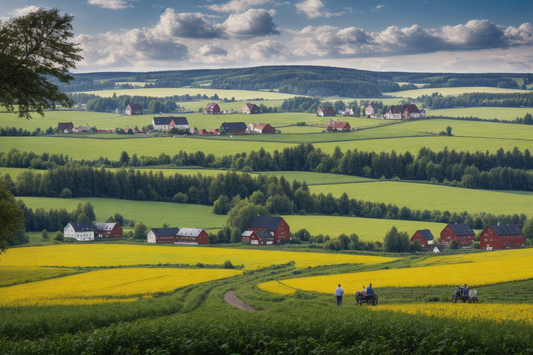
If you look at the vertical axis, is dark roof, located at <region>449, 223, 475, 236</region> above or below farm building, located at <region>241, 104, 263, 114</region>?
below

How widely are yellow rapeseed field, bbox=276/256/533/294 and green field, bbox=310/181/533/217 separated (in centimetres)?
4303

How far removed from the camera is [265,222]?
83125 mm

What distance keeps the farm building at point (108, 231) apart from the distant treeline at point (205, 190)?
18815 mm

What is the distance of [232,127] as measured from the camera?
6058 inches

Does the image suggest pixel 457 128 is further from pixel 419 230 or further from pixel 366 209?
pixel 419 230

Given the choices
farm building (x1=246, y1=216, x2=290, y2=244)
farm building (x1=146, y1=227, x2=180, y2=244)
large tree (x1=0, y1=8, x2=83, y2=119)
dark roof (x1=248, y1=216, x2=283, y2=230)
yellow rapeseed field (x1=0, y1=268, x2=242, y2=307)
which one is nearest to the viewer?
large tree (x1=0, y1=8, x2=83, y2=119)

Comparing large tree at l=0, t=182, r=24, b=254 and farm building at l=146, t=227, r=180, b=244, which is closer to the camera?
Answer: large tree at l=0, t=182, r=24, b=254

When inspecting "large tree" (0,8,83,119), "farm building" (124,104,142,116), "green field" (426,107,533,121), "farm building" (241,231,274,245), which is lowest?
"farm building" (241,231,274,245)

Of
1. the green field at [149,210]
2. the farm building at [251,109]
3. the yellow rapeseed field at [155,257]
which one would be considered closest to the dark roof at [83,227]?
the green field at [149,210]

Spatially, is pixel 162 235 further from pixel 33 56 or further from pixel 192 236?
pixel 33 56

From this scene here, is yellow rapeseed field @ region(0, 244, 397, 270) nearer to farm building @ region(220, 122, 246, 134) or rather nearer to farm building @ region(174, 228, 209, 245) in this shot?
farm building @ region(174, 228, 209, 245)

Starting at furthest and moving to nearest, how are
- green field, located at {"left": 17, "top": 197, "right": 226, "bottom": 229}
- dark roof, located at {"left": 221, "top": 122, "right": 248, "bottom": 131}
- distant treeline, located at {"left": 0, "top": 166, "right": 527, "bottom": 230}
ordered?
dark roof, located at {"left": 221, "top": 122, "right": 248, "bottom": 131}
distant treeline, located at {"left": 0, "top": 166, "right": 527, "bottom": 230}
green field, located at {"left": 17, "top": 197, "right": 226, "bottom": 229}

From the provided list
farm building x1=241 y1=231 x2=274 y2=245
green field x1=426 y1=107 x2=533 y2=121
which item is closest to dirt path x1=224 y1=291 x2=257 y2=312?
farm building x1=241 y1=231 x2=274 y2=245

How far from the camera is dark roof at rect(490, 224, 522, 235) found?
74.2 metres
